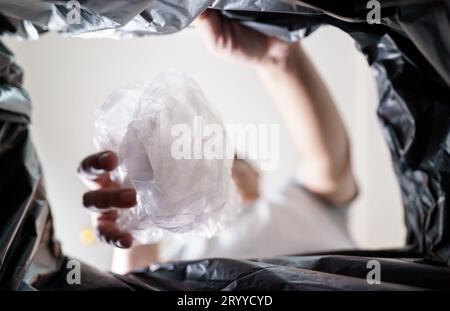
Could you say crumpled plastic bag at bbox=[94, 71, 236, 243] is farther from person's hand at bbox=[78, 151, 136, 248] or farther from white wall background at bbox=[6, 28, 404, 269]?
white wall background at bbox=[6, 28, 404, 269]

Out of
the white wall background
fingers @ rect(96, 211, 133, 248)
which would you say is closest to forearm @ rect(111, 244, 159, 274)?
fingers @ rect(96, 211, 133, 248)

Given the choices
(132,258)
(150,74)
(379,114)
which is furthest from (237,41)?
(150,74)

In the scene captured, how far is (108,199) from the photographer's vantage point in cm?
48

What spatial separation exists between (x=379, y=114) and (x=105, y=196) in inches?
12.5

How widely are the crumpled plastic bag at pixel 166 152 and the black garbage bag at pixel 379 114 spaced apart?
6 cm

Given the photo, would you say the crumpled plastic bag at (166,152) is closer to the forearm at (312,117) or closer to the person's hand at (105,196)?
the person's hand at (105,196)

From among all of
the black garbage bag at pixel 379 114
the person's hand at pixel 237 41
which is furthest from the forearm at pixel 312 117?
the black garbage bag at pixel 379 114

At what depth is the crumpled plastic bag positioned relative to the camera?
427 millimetres

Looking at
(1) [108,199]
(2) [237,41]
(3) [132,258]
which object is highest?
(2) [237,41]

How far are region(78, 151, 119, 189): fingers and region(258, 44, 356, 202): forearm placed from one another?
28 centimetres

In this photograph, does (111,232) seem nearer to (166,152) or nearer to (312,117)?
(166,152)

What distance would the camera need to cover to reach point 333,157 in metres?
0.81
